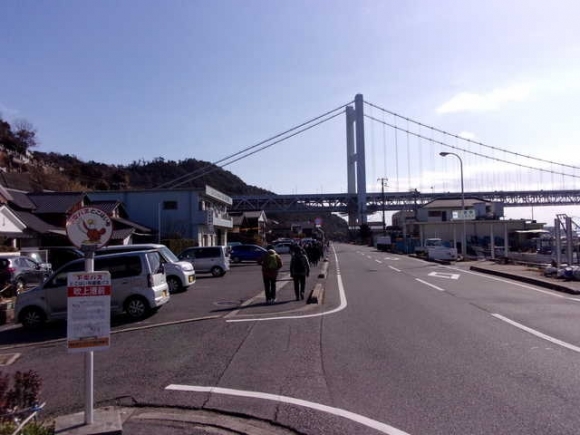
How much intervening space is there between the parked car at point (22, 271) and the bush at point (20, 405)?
614 inches

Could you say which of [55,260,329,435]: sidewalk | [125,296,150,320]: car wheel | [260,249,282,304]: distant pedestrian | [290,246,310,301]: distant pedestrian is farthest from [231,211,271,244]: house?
[55,260,329,435]: sidewalk

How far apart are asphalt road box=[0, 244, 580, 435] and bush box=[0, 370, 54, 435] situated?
0.74m

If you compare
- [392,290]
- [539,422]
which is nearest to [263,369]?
[539,422]

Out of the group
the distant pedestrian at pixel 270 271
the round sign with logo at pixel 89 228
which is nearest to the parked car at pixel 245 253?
the distant pedestrian at pixel 270 271

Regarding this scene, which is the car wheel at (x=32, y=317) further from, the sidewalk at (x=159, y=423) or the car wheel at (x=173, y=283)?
the sidewalk at (x=159, y=423)

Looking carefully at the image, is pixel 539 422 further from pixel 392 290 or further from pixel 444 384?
pixel 392 290

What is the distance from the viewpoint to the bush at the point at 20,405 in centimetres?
487

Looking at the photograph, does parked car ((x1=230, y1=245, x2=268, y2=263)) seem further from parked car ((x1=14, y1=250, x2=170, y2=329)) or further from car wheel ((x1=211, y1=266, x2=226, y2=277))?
parked car ((x1=14, y1=250, x2=170, y2=329))

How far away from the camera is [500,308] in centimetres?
1293

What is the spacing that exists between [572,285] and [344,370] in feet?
44.0

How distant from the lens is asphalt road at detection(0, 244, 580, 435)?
5.47 m

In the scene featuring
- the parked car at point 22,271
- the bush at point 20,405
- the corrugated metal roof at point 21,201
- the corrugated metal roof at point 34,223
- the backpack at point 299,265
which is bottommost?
the bush at point 20,405

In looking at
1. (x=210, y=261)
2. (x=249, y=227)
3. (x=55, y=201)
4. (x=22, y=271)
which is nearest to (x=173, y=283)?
(x=22, y=271)

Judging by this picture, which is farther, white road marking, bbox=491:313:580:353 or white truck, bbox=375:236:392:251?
white truck, bbox=375:236:392:251
